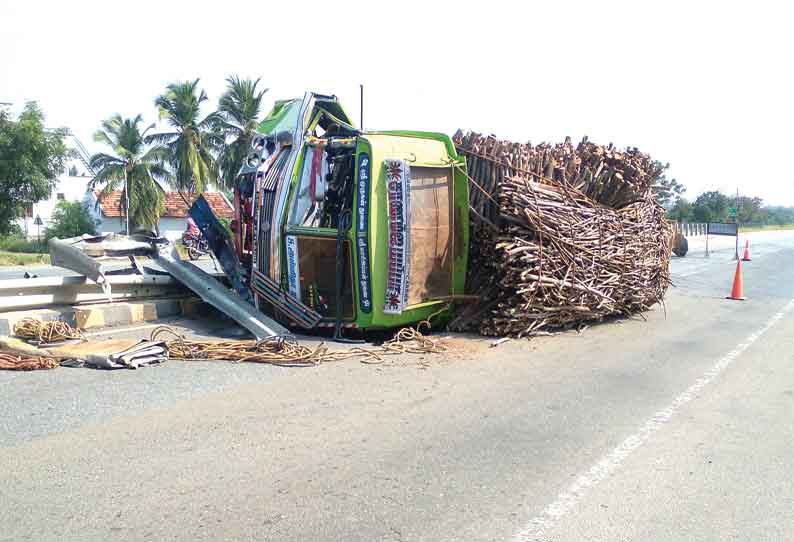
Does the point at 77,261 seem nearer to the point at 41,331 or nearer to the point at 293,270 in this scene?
the point at 41,331

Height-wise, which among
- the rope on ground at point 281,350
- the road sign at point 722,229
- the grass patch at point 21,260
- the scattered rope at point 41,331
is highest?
the road sign at point 722,229

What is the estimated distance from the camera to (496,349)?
29.8 ft

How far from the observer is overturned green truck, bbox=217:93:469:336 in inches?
353

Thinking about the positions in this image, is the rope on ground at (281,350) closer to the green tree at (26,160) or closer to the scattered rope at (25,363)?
the scattered rope at (25,363)

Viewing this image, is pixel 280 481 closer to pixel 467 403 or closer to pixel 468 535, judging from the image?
pixel 468 535

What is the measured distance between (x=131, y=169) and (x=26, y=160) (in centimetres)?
976

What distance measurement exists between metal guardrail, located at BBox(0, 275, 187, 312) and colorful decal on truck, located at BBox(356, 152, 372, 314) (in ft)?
10.1

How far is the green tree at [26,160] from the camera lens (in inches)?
1296

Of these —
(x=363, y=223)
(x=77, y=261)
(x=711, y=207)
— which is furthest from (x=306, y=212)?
(x=711, y=207)

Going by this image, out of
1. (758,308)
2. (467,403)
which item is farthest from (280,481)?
(758,308)

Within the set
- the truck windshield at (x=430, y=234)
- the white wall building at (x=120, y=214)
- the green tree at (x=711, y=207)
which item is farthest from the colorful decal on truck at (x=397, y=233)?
the green tree at (x=711, y=207)

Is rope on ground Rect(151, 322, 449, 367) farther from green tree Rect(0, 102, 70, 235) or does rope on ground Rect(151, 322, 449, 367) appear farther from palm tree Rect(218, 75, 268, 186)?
palm tree Rect(218, 75, 268, 186)

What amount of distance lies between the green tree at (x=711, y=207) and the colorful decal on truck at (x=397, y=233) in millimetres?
64976

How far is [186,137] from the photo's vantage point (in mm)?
43406
